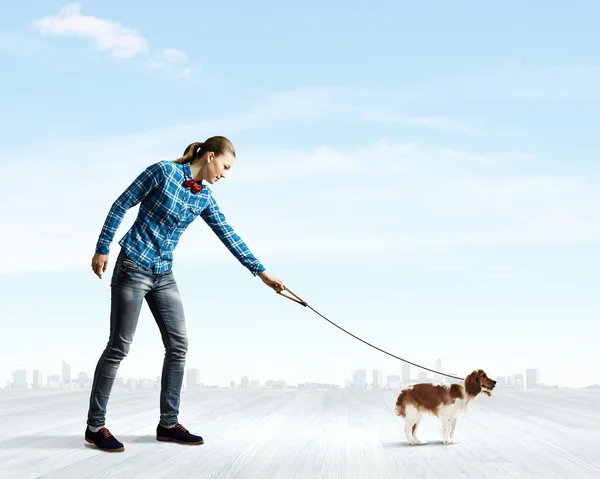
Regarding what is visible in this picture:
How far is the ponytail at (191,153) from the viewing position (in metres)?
3.84

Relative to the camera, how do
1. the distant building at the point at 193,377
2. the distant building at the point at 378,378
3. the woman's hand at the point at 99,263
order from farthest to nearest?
1. the distant building at the point at 193,377
2. the distant building at the point at 378,378
3. the woman's hand at the point at 99,263

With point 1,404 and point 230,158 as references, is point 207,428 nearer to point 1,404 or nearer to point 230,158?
point 230,158

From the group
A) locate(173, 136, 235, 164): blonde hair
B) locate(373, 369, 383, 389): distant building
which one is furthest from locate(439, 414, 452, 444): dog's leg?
locate(373, 369, 383, 389): distant building

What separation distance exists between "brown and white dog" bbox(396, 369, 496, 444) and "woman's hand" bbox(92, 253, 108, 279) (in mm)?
1511

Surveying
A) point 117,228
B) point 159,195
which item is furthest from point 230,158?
point 117,228

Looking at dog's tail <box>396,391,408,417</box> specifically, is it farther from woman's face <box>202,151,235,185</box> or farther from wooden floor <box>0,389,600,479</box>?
woman's face <box>202,151,235,185</box>

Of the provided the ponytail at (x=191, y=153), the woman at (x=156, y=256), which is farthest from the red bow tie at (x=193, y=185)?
the ponytail at (x=191, y=153)

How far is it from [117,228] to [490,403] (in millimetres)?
3976

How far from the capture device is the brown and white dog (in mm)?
3824

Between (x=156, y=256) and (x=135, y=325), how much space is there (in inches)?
13.3

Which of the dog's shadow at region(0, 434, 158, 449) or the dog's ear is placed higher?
the dog's ear

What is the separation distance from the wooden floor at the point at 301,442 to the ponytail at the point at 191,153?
1337mm

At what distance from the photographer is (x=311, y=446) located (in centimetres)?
386

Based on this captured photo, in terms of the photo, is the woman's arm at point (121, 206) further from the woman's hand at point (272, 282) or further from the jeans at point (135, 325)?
the woman's hand at point (272, 282)
